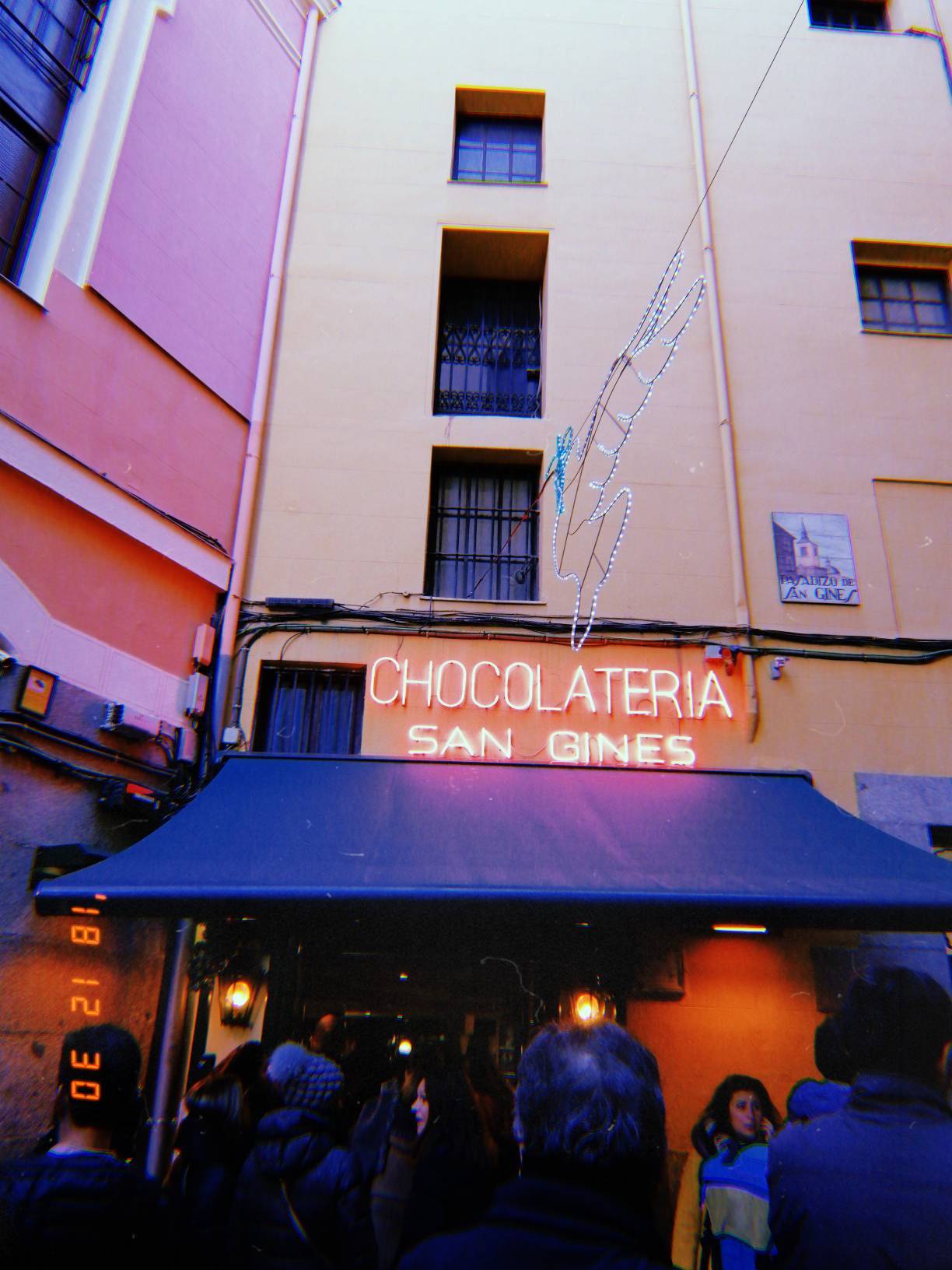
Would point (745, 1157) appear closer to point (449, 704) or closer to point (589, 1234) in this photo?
point (589, 1234)

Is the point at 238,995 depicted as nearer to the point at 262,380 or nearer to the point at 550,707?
the point at 550,707

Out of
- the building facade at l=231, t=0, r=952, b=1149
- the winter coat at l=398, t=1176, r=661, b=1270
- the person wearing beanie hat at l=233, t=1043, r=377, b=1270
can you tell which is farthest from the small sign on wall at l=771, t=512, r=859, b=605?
the winter coat at l=398, t=1176, r=661, b=1270

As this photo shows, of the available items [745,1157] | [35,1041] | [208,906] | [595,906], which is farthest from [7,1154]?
[745,1157]

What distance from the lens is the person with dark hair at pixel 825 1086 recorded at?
251 centimetres

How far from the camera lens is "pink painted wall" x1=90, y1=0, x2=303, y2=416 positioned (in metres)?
6.60

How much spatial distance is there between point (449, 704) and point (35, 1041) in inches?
141

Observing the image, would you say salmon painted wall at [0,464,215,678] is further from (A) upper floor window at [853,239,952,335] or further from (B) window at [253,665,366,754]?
(A) upper floor window at [853,239,952,335]

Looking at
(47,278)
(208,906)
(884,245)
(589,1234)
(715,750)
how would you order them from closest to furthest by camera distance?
(589,1234) < (208,906) < (47,278) < (715,750) < (884,245)

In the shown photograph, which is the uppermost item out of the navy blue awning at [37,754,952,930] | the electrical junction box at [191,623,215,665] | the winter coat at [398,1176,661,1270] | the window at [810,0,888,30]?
the window at [810,0,888,30]

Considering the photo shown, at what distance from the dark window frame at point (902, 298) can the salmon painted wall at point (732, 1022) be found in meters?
6.31

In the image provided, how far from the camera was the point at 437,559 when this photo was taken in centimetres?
759

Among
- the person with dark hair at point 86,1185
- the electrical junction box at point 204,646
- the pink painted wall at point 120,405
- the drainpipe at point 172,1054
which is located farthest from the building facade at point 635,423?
the person with dark hair at point 86,1185

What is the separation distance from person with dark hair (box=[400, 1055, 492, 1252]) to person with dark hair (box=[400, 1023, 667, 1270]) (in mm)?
1943

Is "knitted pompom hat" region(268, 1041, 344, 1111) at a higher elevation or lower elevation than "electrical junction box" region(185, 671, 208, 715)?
lower
